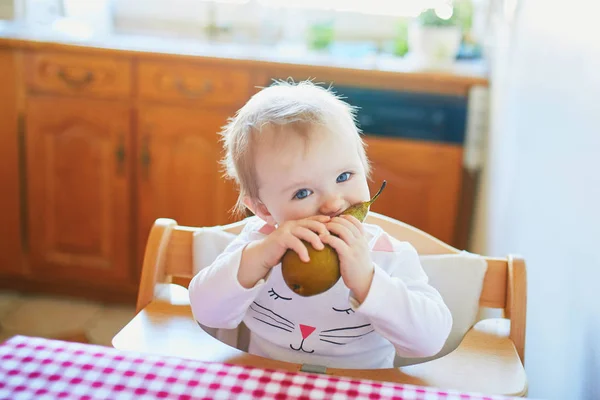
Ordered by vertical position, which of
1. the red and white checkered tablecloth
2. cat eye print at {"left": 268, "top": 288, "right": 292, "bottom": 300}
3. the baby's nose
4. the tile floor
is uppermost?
the baby's nose

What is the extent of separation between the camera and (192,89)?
7.23 ft

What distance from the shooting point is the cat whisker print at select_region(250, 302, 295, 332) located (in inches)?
36.7

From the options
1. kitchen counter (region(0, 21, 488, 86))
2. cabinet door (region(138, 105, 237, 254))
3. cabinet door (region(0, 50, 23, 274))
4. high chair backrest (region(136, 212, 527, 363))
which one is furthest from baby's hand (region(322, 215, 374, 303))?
cabinet door (region(0, 50, 23, 274))

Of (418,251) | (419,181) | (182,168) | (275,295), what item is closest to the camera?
(275,295)

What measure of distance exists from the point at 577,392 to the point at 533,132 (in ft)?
2.12

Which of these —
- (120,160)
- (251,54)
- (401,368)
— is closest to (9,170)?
(120,160)

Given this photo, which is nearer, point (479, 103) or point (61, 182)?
point (479, 103)

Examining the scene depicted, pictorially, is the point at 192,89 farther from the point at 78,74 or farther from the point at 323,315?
the point at 323,315

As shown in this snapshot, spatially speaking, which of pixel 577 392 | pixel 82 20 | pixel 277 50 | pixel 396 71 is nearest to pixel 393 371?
pixel 577 392

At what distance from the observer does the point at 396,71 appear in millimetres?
2078

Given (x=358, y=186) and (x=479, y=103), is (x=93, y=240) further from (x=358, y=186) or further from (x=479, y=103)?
(x=358, y=186)

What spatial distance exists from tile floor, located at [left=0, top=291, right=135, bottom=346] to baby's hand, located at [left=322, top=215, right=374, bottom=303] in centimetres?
163

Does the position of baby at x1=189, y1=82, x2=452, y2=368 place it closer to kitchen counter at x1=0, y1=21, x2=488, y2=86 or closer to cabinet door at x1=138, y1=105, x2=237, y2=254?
kitchen counter at x1=0, y1=21, x2=488, y2=86

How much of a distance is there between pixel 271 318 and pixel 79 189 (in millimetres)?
1625
